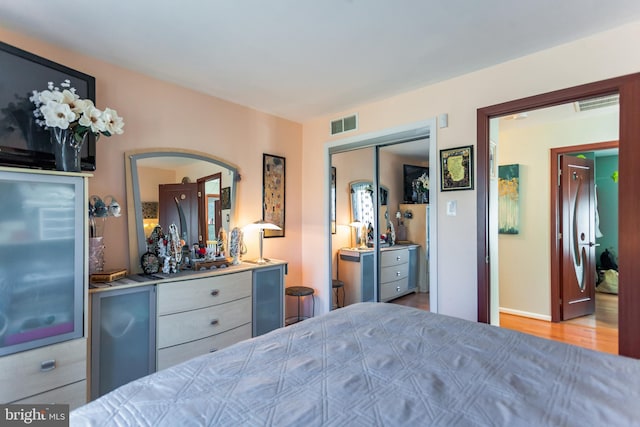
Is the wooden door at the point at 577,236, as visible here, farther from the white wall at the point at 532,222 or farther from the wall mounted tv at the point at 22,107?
the wall mounted tv at the point at 22,107

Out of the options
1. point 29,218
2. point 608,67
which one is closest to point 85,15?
point 29,218

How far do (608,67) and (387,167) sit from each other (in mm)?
1868

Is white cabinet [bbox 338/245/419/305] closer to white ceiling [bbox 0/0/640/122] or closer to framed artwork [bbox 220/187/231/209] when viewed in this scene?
framed artwork [bbox 220/187/231/209]

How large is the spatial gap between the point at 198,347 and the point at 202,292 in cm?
42

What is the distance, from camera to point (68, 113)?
1.79m

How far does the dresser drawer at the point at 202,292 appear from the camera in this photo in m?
2.25

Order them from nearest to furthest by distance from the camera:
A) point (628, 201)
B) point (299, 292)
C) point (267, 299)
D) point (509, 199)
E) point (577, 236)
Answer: point (628, 201) < point (267, 299) < point (299, 292) < point (577, 236) < point (509, 199)

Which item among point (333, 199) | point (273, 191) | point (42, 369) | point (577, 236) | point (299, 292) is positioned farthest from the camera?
point (577, 236)

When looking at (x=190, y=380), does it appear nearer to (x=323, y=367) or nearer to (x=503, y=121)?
(x=323, y=367)

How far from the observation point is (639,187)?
1.87m

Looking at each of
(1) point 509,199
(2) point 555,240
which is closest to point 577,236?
(2) point 555,240

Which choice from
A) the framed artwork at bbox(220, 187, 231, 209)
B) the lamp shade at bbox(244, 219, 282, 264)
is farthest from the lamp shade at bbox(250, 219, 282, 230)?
the framed artwork at bbox(220, 187, 231, 209)

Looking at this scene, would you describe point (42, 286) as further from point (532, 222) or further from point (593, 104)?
point (532, 222)

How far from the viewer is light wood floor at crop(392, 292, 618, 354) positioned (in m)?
3.10
